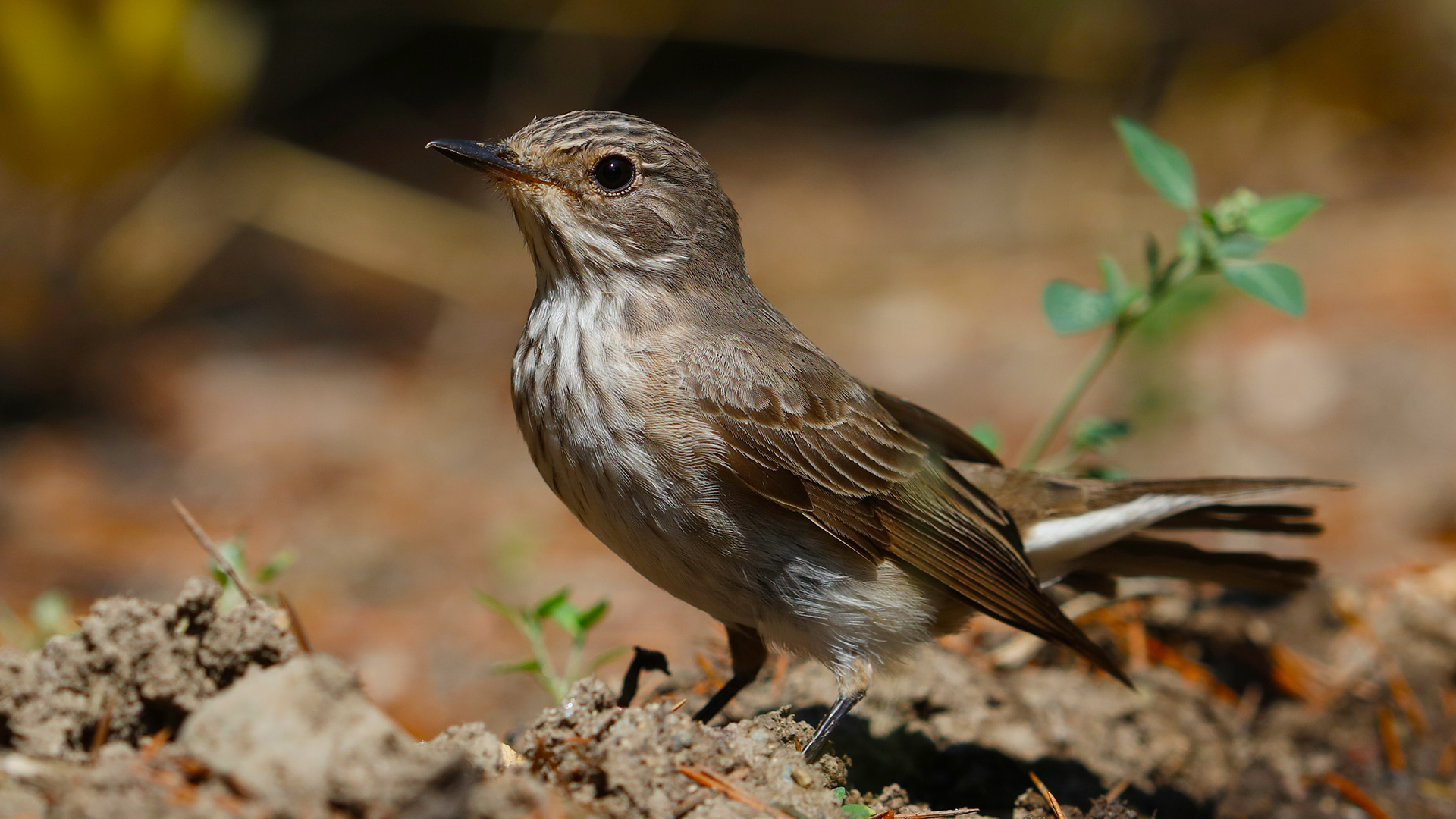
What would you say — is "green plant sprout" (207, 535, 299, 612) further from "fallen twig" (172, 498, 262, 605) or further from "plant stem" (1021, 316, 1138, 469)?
"plant stem" (1021, 316, 1138, 469)

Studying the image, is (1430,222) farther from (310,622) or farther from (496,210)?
(310,622)

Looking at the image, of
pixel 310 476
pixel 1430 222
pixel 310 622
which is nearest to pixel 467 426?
pixel 310 476

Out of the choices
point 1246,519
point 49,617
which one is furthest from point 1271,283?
point 49,617

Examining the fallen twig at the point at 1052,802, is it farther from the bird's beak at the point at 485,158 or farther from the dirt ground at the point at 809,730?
the bird's beak at the point at 485,158

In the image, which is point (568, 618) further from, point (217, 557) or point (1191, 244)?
point (1191, 244)

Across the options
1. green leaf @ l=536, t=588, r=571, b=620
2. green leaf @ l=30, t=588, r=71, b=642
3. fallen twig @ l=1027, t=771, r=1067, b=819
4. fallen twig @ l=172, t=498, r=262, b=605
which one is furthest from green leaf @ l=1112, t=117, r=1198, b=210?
green leaf @ l=30, t=588, r=71, b=642
